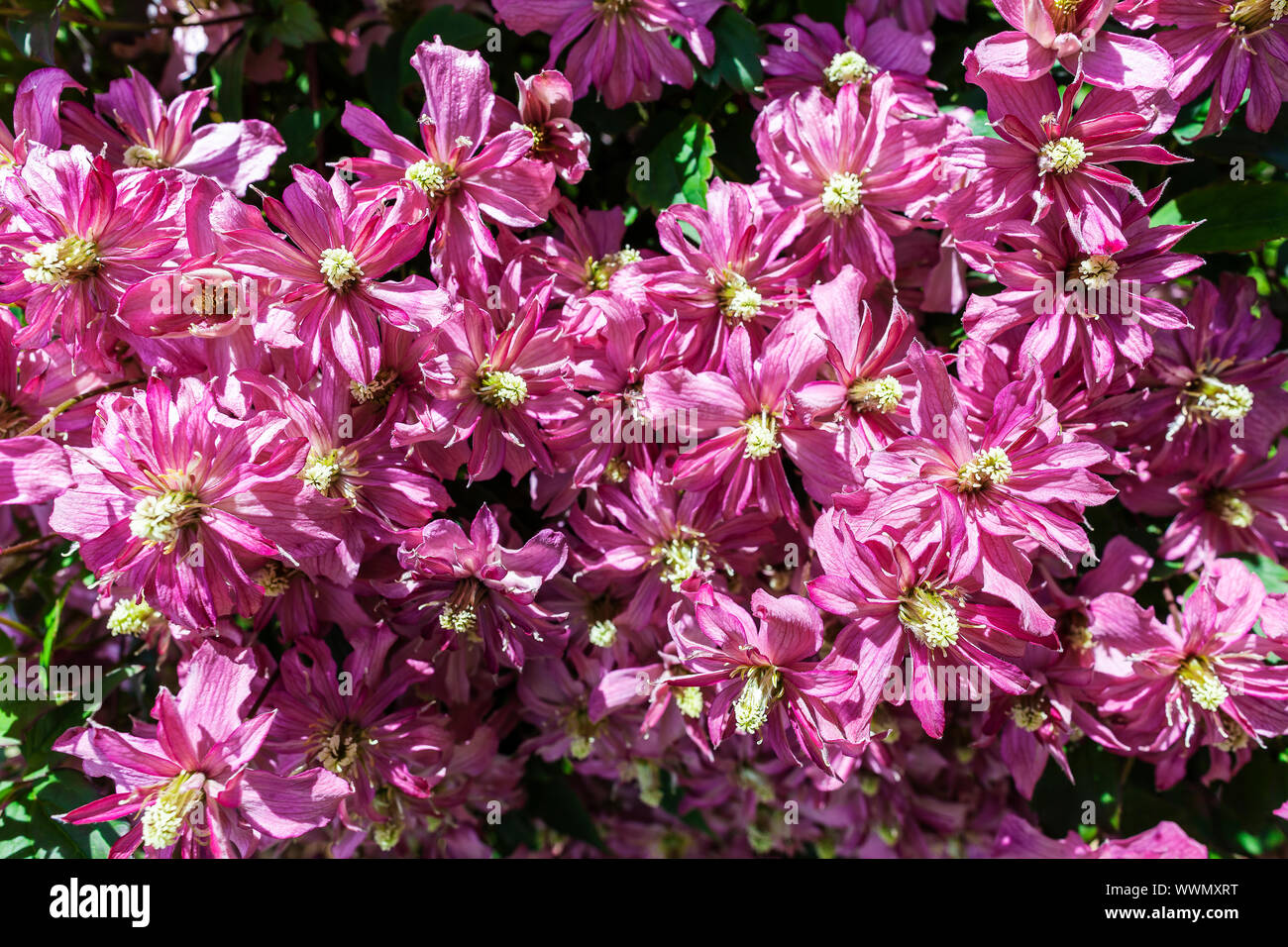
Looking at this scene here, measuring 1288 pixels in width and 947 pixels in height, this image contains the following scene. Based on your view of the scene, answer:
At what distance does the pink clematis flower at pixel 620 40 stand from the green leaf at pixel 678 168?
0.05 meters

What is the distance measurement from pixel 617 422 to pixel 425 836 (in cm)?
71

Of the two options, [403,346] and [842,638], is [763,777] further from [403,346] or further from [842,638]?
[403,346]

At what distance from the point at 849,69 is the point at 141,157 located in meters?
0.71

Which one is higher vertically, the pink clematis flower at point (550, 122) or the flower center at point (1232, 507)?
the pink clematis flower at point (550, 122)

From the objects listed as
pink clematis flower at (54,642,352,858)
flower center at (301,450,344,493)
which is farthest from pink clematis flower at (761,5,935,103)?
pink clematis flower at (54,642,352,858)

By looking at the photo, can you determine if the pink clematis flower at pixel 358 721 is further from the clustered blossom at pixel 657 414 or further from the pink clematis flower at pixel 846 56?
the pink clematis flower at pixel 846 56

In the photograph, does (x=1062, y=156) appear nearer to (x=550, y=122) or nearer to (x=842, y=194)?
(x=842, y=194)

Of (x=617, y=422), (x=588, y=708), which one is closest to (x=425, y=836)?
(x=588, y=708)

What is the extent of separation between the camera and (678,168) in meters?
0.84

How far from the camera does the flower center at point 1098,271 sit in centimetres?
72

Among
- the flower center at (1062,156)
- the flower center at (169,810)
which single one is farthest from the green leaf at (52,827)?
the flower center at (1062,156)

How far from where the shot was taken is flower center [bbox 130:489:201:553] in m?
0.65

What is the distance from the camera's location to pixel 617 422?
0.78 m

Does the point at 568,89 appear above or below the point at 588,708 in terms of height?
above
